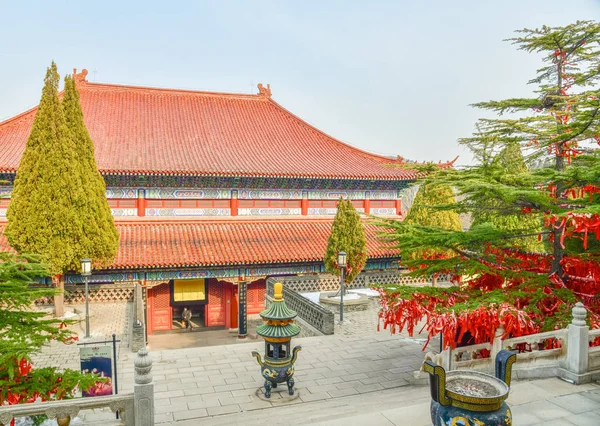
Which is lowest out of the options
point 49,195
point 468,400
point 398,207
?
point 468,400

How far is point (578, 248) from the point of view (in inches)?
371

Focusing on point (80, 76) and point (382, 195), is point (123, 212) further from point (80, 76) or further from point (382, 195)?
point (382, 195)

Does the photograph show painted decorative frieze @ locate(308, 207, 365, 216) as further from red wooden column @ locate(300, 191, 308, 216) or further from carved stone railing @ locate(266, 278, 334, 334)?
carved stone railing @ locate(266, 278, 334, 334)

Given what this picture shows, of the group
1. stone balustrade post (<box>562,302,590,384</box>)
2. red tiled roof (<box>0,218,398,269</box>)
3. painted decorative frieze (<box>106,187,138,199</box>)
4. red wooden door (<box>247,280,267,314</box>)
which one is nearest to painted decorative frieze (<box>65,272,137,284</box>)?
red tiled roof (<box>0,218,398,269</box>)

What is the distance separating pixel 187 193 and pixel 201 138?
355 cm

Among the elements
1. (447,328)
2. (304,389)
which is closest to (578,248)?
(447,328)

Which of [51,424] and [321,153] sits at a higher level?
[321,153]

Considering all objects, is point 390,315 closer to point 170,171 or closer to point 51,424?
point 51,424

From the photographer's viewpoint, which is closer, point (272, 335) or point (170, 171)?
point (272, 335)

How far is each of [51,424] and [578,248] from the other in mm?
10212

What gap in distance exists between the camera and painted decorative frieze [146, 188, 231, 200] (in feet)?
58.6

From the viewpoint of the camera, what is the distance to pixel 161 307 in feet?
57.3

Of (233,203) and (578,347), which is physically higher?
(233,203)

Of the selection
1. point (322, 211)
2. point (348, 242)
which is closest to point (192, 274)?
point (348, 242)
